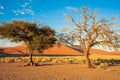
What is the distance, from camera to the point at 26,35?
98.7ft

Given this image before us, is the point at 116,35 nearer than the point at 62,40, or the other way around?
the point at 116,35

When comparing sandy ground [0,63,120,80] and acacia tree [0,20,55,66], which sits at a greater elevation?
acacia tree [0,20,55,66]

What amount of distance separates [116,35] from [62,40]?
21.6 feet

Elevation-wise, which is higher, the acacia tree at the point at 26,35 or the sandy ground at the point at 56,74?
the acacia tree at the point at 26,35

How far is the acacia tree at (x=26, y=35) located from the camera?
2950cm

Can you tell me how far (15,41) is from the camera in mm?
30219

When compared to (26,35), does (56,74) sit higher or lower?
lower

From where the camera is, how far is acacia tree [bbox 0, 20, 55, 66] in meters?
29.5

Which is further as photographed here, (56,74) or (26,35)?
(26,35)

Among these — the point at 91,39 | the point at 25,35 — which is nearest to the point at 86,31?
the point at 91,39

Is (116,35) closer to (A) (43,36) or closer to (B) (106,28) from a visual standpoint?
(B) (106,28)

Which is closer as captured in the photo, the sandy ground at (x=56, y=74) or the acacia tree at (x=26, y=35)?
the sandy ground at (x=56, y=74)

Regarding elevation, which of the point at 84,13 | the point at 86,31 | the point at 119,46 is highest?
the point at 84,13

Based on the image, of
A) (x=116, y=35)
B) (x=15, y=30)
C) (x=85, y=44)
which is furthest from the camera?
(x=15, y=30)
